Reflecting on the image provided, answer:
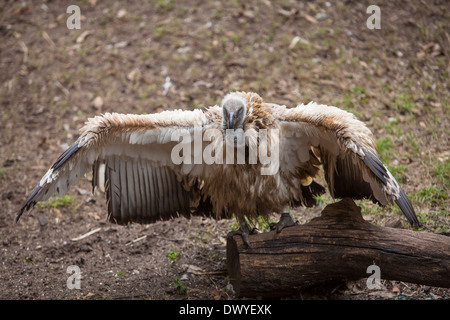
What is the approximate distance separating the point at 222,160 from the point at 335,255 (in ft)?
4.07

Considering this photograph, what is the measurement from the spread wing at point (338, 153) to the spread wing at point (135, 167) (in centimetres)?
77

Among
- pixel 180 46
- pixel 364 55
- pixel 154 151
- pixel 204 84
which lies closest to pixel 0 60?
pixel 180 46

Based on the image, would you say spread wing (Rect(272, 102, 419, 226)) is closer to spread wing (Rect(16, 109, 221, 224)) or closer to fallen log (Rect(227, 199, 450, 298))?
fallen log (Rect(227, 199, 450, 298))

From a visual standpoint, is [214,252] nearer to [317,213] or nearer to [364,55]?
[317,213]

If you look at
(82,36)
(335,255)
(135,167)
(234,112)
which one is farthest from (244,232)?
(82,36)

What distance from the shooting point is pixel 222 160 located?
13.6 ft

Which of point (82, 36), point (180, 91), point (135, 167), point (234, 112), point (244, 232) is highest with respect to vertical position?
point (82, 36)

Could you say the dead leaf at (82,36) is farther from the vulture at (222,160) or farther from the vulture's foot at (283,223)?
the vulture's foot at (283,223)

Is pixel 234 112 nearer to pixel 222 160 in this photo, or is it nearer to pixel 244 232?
pixel 222 160

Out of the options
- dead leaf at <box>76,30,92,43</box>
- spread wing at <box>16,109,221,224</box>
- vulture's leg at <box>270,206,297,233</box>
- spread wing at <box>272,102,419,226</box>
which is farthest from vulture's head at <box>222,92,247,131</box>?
dead leaf at <box>76,30,92,43</box>

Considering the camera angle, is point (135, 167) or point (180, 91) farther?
point (180, 91)

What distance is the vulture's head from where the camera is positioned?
4.01m

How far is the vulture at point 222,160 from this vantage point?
3.99 metres

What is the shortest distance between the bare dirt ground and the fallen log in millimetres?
457
